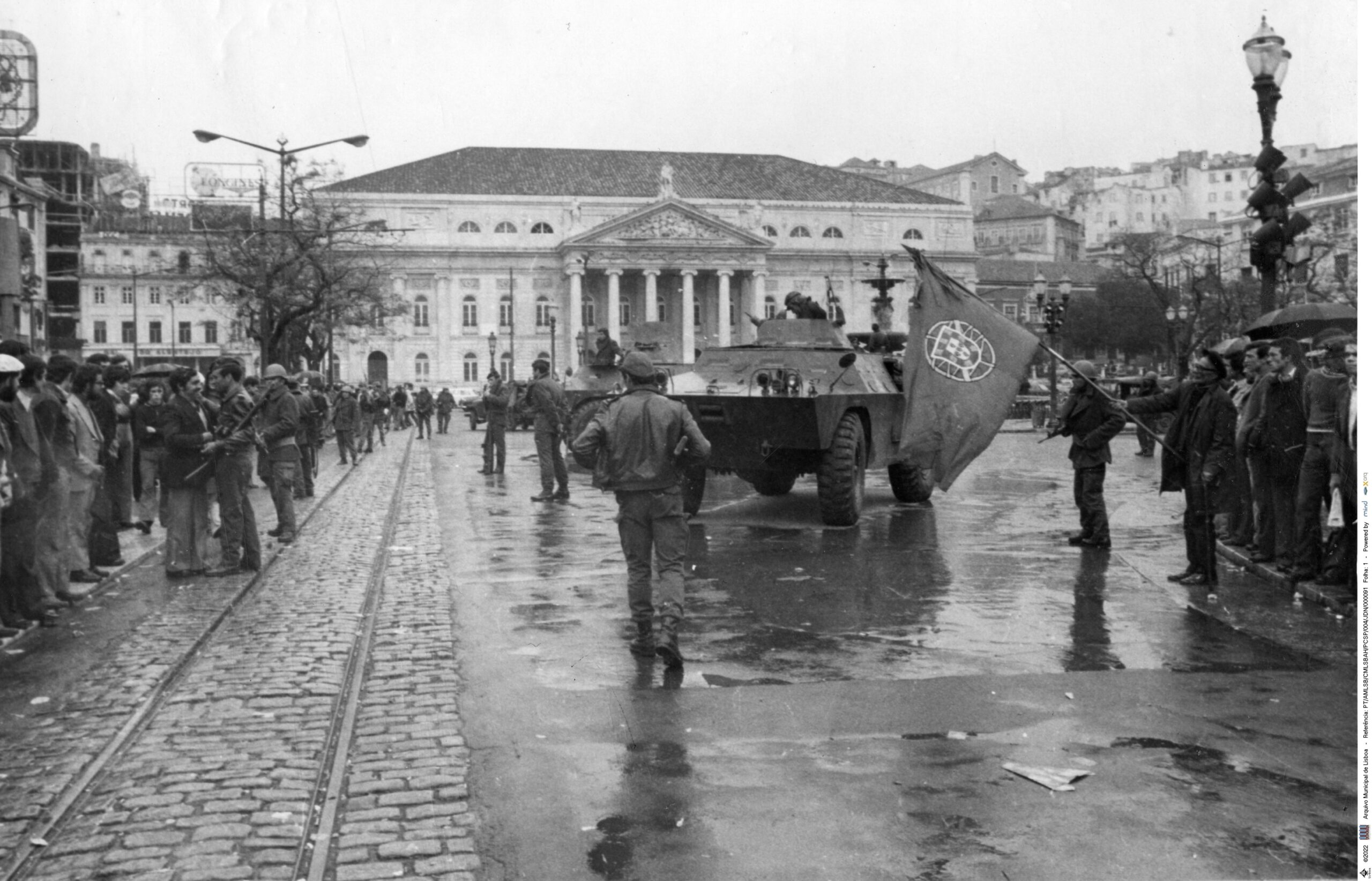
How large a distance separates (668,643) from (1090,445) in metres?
6.04

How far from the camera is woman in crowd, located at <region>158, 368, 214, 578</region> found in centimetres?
1103

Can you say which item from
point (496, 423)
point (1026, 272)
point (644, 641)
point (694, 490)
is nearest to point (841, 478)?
point (694, 490)

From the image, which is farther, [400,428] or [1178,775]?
[400,428]

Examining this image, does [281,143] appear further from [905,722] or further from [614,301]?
[614,301]

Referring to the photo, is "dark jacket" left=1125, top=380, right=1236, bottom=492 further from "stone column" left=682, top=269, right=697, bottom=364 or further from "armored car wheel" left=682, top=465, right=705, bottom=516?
"stone column" left=682, top=269, right=697, bottom=364

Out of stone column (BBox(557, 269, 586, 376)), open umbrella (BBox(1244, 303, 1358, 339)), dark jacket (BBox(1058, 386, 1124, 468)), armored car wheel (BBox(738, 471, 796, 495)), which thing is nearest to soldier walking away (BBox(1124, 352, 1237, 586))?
dark jacket (BBox(1058, 386, 1124, 468))

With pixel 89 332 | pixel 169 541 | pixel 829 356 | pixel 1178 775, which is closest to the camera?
pixel 1178 775

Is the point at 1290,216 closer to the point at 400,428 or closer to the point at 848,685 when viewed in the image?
the point at 848,685

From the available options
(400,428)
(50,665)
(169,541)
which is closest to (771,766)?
(50,665)

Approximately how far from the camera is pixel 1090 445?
40.8 feet

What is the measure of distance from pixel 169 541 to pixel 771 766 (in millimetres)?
6959

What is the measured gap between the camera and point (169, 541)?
36.8ft

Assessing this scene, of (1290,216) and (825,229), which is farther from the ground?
(825,229)

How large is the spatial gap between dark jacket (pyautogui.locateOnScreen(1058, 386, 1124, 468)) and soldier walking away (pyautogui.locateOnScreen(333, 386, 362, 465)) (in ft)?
55.1
